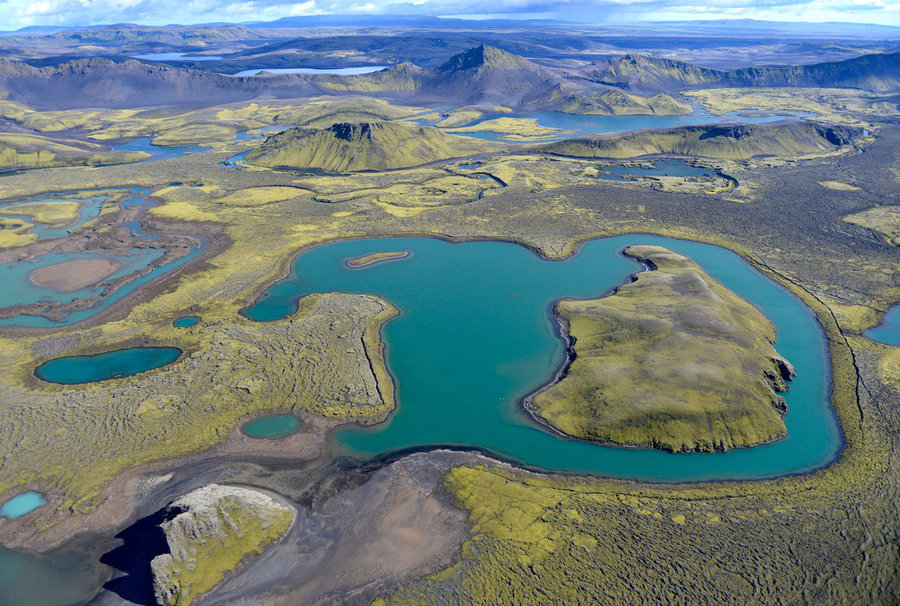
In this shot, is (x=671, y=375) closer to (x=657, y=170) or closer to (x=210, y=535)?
(x=210, y=535)

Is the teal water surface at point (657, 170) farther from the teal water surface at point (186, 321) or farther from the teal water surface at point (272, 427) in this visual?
the teal water surface at point (272, 427)

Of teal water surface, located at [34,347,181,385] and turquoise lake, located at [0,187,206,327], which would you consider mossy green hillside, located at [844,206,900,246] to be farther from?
turquoise lake, located at [0,187,206,327]

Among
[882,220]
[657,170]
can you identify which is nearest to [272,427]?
[882,220]

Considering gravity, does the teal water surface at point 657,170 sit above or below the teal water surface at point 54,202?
above

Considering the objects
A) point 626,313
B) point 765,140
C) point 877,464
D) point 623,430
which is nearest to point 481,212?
point 626,313

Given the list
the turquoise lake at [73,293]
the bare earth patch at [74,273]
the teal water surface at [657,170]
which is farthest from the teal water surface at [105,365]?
the teal water surface at [657,170]

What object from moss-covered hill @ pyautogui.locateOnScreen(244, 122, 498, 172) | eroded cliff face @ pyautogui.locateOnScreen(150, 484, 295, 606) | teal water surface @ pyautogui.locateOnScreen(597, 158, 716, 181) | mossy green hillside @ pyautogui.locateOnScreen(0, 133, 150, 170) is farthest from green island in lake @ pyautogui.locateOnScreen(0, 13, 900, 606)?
mossy green hillside @ pyautogui.locateOnScreen(0, 133, 150, 170)

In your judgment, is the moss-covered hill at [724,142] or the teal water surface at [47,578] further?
the moss-covered hill at [724,142]
